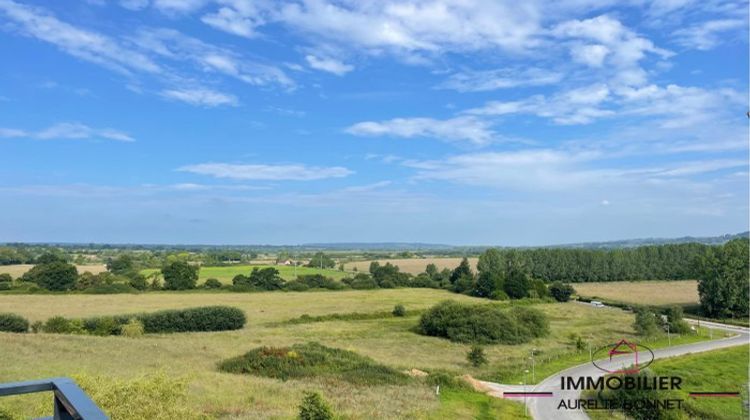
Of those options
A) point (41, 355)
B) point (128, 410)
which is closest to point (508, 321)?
point (41, 355)

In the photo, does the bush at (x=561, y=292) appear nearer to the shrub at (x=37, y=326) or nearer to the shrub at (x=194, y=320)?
the shrub at (x=194, y=320)

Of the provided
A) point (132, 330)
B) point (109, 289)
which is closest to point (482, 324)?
point (132, 330)

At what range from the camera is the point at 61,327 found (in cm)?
5475

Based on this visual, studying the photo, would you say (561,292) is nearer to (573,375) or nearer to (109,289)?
(573,375)

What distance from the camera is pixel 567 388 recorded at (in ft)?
122

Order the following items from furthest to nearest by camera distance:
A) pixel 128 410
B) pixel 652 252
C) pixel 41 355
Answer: pixel 652 252 < pixel 41 355 < pixel 128 410

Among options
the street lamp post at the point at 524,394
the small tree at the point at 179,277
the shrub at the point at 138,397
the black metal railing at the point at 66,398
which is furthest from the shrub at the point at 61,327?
the black metal railing at the point at 66,398

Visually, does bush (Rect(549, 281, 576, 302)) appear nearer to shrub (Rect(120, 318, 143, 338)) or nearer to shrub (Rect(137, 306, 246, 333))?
shrub (Rect(137, 306, 246, 333))

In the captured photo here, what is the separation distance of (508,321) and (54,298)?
7240cm

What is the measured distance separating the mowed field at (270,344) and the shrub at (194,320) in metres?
2.59

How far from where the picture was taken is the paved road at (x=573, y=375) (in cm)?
3083

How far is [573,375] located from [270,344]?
2870cm

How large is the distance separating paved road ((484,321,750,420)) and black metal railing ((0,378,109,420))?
3085cm

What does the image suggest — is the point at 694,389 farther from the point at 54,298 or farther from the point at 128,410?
the point at 54,298
